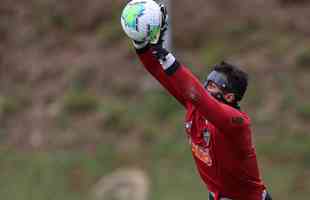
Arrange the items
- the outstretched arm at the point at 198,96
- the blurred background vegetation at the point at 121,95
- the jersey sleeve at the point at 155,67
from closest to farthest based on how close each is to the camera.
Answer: the outstretched arm at the point at 198,96, the jersey sleeve at the point at 155,67, the blurred background vegetation at the point at 121,95

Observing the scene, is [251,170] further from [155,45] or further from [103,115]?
[103,115]

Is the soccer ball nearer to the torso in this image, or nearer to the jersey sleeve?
the jersey sleeve

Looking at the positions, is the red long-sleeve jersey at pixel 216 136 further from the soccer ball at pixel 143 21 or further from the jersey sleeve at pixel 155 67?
the soccer ball at pixel 143 21

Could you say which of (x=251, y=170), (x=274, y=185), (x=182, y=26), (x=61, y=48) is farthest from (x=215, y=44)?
(x=251, y=170)

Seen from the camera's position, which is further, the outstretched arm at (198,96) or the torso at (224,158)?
the torso at (224,158)

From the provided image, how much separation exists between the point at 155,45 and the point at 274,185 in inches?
346

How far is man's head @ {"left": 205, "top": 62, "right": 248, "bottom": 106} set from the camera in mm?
6539

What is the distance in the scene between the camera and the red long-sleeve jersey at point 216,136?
591cm

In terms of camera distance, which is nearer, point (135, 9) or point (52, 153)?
point (135, 9)

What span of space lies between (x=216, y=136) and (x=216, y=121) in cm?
47

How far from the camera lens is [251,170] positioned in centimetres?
668

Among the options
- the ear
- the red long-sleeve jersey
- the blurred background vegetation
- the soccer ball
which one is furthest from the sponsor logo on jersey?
the blurred background vegetation

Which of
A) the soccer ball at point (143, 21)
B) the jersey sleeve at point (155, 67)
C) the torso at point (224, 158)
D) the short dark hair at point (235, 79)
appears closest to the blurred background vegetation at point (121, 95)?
the torso at point (224, 158)

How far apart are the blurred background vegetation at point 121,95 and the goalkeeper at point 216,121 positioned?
754 cm
